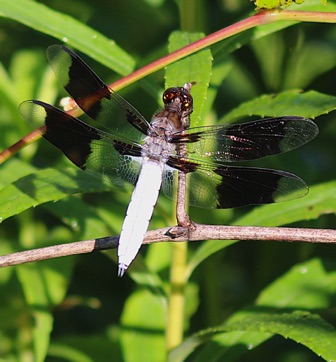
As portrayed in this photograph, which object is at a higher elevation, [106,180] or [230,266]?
[230,266]

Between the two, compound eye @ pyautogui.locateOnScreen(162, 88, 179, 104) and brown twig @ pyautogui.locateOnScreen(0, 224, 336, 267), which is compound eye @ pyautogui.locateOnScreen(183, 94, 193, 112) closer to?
compound eye @ pyautogui.locateOnScreen(162, 88, 179, 104)

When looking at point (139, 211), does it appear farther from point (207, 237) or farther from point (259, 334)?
point (259, 334)

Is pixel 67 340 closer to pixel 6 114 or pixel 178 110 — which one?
pixel 6 114

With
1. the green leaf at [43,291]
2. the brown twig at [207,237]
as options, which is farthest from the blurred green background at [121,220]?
the brown twig at [207,237]

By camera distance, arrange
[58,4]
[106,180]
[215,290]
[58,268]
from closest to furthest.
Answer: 1. [106,180]
2. [58,268]
3. [215,290]
4. [58,4]

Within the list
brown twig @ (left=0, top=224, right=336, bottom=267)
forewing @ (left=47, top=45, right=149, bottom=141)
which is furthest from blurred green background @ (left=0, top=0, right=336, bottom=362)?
brown twig @ (left=0, top=224, right=336, bottom=267)

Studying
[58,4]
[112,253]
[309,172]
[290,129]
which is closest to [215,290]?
[309,172]
